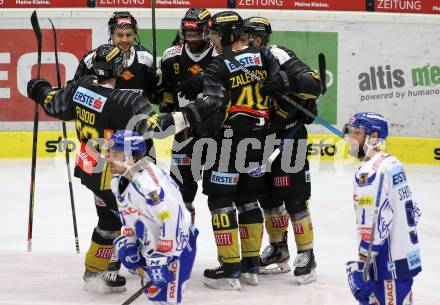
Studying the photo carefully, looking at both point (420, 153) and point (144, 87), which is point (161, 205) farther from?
point (420, 153)

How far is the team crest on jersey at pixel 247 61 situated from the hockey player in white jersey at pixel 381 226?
1.60 metres

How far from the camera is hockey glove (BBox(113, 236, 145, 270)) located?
5078 millimetres

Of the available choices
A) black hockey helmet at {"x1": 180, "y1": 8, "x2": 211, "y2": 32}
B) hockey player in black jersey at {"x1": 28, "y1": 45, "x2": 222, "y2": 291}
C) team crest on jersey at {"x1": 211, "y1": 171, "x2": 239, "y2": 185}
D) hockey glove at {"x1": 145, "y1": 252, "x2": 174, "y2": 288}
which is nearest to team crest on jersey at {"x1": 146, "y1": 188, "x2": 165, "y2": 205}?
hockey glove at {"x1": 145, "y1": 252, "x2": 174, "y2": 288}

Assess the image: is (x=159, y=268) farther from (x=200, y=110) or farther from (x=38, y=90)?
(x=38, y=90)

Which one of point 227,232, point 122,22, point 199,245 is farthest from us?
point 199,245

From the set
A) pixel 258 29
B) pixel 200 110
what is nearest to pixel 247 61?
pixel 258 29

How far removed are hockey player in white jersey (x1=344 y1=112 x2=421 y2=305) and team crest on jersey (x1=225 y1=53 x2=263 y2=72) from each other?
1.60m

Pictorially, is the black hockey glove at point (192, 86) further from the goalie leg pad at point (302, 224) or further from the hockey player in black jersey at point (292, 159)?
the goalie leg pad at point (302, 224)

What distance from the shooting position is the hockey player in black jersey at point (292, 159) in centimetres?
675

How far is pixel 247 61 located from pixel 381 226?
2.04 meters

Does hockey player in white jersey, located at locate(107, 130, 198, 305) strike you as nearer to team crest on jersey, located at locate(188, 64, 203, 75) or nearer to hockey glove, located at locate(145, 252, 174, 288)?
hockey glove, located at locate(145, 252, 174, 288)

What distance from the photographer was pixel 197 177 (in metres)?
7.20

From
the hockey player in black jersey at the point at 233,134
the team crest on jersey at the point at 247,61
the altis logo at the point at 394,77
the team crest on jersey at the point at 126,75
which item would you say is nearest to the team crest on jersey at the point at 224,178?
the hockey player in black jersey at the point at 233,134

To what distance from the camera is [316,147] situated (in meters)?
11.5
